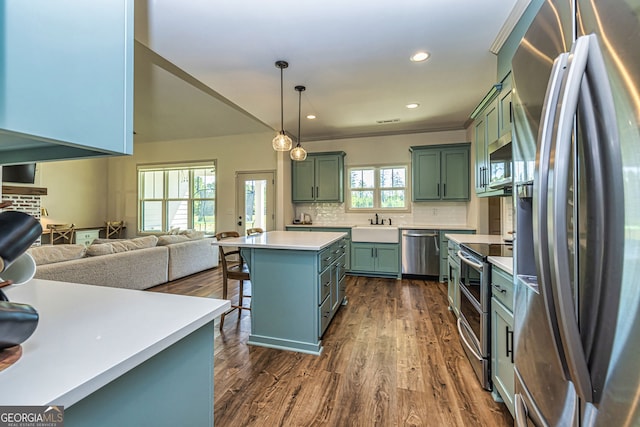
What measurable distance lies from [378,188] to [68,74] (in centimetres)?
529

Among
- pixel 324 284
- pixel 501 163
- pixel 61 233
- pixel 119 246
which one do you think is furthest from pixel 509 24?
pixel 61 233

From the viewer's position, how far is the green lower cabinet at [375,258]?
4.79 m

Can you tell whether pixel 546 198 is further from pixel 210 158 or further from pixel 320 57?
pixel 210 158

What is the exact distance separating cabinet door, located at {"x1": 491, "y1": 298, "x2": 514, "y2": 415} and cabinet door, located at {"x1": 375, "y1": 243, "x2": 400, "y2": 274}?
2947mm

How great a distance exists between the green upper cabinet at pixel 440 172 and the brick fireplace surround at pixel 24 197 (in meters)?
6.60

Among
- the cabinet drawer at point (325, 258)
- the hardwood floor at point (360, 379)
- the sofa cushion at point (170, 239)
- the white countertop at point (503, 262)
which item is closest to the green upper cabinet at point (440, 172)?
the hardwood floor at point (360, 379)

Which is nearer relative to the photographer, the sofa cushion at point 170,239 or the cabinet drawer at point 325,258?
the cabinet drawer at point 325,258

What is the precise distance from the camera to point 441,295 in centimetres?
391

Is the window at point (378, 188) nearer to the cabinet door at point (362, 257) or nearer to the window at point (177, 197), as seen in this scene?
the cabinet door at point (362, 257)

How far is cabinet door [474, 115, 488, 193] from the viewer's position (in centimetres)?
264

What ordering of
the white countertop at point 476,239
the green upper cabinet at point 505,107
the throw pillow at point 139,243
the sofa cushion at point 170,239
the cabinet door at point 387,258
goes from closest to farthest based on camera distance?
the green upper cabinet at point 505,107 → the white countertop at point 476,239 → the throw pillow at point 139,243 → the sofa cushion at point 170,239 → the cabinet door at point 387,258

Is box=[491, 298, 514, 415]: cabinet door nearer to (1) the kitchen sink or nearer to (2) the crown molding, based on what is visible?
(2) the crown molding

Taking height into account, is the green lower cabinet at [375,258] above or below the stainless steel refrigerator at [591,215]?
below

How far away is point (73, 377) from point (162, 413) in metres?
0.32
